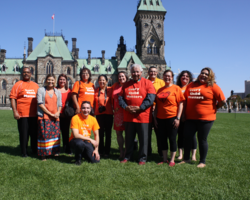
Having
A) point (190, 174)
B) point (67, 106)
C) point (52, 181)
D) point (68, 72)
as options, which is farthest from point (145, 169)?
point (68, 72)

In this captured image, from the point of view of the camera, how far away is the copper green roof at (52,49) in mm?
45438

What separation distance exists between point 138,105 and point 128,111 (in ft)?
0.91

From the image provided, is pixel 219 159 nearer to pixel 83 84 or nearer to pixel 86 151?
pixel 86 151

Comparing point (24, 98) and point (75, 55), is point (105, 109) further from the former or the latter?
point (75, 55)

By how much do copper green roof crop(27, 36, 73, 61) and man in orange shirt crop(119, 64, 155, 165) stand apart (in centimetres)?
4369

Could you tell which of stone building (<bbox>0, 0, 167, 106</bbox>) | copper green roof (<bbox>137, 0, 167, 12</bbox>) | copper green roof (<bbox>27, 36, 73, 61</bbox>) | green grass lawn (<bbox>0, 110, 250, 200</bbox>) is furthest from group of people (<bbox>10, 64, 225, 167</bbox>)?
copper green roof (<bbox>137, 0, 167, 12</bbox>)

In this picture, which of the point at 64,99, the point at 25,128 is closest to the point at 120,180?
the point at 64,99

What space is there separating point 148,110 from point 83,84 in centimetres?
195

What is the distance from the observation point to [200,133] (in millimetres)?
4785

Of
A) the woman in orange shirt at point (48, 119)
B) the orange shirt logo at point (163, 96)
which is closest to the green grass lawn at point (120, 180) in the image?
the woman in orange shirt at point (48, 119)

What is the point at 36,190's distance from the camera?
341cm

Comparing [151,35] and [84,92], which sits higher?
[151,35]

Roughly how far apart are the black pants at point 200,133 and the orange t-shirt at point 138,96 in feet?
3.16

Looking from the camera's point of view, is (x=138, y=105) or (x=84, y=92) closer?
(x=138, y=105)
